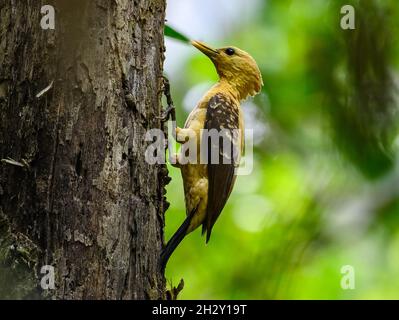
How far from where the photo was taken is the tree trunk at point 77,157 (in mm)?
3314

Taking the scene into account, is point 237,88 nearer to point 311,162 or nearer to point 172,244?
point 311,162

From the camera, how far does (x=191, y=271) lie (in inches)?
292

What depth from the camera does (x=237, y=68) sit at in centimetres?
610

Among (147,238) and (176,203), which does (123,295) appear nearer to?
(147,238)

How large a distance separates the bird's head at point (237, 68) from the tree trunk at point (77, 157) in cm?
237

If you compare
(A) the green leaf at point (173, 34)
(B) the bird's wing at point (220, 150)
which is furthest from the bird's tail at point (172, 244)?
(A) the green leaf at point (173, 34)

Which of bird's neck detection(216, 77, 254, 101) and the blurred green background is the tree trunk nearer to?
the blurred green background

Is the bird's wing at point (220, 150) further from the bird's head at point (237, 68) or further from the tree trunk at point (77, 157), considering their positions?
the tree trunk at point (77, 157)

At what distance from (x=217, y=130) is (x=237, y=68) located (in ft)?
3.29

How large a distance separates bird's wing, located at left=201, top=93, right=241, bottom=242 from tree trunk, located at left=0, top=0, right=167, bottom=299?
121cm

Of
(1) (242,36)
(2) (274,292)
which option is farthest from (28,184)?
(1) (242,36)

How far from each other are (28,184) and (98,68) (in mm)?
768

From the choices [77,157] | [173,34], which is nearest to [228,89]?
[173,34]

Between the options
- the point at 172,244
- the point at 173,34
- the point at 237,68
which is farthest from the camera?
the point at 237,68
